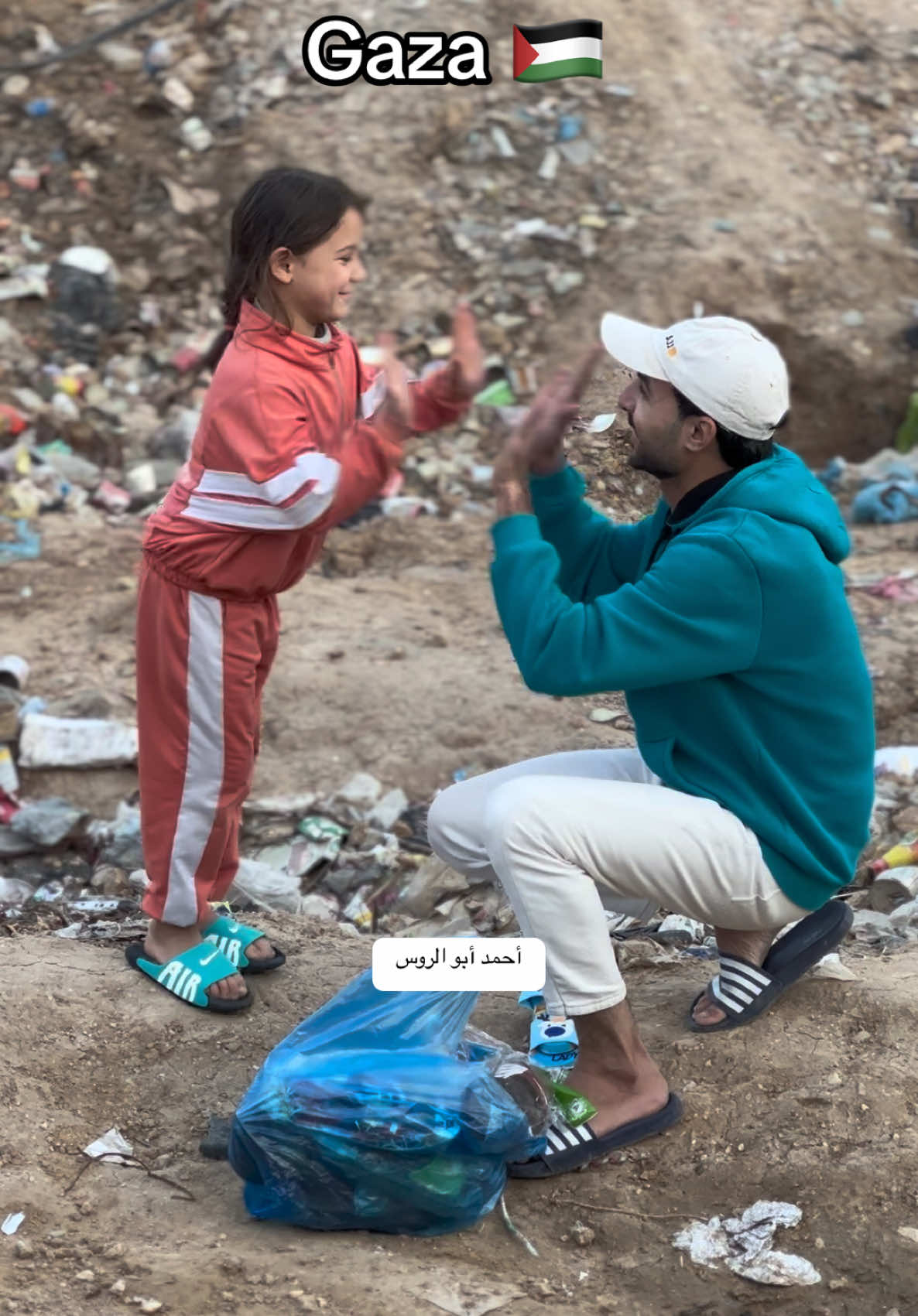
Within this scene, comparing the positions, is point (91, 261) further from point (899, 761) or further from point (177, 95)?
point (899, 761)

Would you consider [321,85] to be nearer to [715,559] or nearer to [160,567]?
[160,567]

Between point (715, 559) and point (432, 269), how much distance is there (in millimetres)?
5890

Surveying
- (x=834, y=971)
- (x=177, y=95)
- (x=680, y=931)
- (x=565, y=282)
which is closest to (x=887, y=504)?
(x=565, y=282)

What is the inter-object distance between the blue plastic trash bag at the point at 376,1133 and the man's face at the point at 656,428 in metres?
1.04

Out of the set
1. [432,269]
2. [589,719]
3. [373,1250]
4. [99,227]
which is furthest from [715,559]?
[99,227]

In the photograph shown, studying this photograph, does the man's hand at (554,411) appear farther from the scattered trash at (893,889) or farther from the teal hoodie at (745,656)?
the scattered trash at (893,889)

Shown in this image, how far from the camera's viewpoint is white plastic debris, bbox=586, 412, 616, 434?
114 inches

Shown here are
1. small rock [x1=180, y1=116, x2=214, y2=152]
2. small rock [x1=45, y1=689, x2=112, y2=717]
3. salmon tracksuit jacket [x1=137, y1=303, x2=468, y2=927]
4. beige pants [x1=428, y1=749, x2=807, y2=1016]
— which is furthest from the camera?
small rock [x1=180, y1=116, x2=214, y2=152]

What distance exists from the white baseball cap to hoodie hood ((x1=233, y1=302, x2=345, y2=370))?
61 centimetres

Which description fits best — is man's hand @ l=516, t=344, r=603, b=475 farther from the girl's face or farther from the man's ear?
the girl's face

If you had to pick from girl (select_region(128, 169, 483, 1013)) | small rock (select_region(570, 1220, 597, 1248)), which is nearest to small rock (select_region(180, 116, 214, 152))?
girl (select_region(128, 169, 483, 1013))

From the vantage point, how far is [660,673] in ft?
8.24

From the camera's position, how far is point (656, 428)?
266cm

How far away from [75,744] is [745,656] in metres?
2.95
